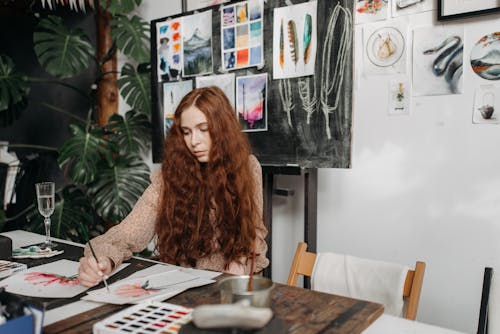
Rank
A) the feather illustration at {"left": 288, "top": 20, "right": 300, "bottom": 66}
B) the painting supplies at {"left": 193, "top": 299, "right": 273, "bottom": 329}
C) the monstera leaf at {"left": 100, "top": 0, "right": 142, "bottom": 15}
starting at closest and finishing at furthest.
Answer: the painting supplies at {"left": 193, "top": 299, "right": 273, "bottom": 329}
the feather illustration at {"left": 288, "top": 20, "right": 300, "bottom": 66}
the monstera leaf at {"left": 100, "top": 0, "right": 142, "bottom": 15}

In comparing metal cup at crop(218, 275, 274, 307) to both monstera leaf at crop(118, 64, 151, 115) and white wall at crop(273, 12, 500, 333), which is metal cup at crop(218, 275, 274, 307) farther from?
monstera leaf at crop(118, 64, 151, 115)

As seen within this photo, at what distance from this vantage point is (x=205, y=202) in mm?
1718

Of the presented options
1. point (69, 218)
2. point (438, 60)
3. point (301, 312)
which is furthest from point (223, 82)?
point (301, 312)

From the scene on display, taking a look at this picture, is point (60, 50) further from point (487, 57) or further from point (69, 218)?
point (487, 57)

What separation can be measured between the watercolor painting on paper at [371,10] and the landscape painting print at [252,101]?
1.86ft

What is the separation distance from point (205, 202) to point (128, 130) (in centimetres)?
160

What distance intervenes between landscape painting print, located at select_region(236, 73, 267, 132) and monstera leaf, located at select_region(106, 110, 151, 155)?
1.02 meters

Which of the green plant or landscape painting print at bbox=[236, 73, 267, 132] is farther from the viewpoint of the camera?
the green plant

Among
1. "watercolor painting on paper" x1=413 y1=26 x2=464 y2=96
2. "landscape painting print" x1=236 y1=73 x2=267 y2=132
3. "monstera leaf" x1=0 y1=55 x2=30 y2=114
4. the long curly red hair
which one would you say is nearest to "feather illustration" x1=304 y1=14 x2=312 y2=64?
"landscape painting print" x1=236 y1=73 x2=267 y2=132

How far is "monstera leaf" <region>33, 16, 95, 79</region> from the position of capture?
9.73ft

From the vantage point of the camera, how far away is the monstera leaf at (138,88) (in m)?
3.10

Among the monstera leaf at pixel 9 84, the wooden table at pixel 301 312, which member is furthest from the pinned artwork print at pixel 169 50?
the wooden table at pixel 301 312

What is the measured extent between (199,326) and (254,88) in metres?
1.72

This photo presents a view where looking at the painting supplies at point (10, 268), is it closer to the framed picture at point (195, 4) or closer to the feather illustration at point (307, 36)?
the feather illustration at point (307, 36)
